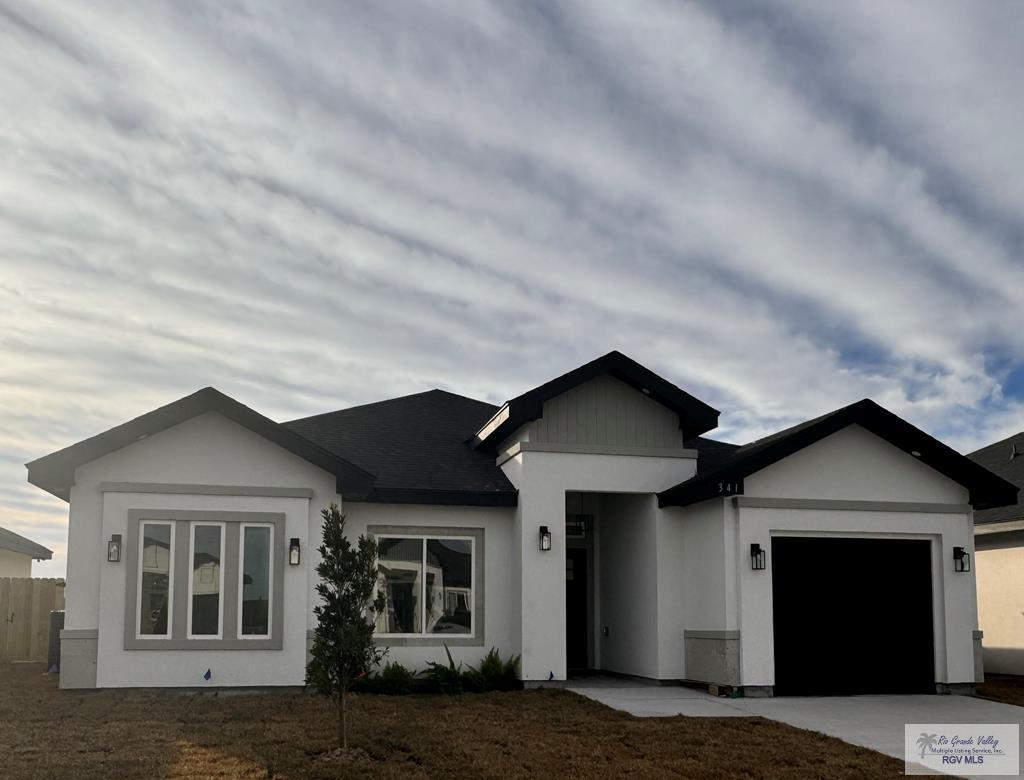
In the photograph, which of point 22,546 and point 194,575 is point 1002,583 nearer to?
point 194,575

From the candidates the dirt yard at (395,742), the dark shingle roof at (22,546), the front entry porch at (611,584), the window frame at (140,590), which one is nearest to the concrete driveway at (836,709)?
the dirt yard at (395,742)

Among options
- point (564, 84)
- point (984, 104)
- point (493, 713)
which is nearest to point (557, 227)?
point (564, 84)

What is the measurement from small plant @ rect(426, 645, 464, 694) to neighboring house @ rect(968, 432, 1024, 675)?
1063 centimetres

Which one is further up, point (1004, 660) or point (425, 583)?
point (425, 583)

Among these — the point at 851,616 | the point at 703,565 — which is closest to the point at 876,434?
the point at 851,616

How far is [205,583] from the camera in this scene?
1487 centimetres

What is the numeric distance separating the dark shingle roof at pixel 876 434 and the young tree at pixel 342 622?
624 cm

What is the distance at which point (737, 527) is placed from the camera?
Result: 1498cm

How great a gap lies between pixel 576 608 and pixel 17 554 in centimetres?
1836

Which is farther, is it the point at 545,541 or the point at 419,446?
the point at 419,446

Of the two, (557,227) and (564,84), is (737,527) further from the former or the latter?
(564,84)

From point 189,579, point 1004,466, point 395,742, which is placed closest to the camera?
point 395,742

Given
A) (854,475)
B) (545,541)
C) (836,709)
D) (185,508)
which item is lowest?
(836,709)

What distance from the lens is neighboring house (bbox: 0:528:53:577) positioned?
91.9ft
